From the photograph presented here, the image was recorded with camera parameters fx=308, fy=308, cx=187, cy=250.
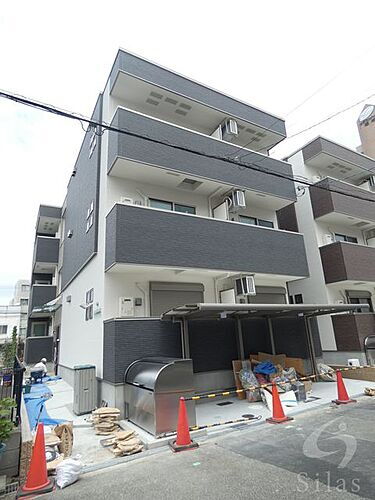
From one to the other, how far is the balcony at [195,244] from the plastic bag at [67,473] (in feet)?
14.0

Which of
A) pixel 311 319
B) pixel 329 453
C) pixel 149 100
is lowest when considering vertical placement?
pixel 329 453

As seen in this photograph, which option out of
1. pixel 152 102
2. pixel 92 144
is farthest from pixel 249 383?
pixel 92 144

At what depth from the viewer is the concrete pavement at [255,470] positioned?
3539 mm

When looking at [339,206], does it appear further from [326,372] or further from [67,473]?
[67,473]

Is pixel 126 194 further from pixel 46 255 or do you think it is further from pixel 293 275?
pixel 46 255

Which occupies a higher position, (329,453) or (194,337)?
(194,337)

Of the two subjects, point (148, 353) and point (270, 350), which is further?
point (270, 350)

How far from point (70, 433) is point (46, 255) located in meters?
17.0

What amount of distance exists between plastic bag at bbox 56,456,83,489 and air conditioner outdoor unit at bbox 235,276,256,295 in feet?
20.7

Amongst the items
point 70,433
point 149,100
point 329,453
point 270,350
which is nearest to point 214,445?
point 329,453

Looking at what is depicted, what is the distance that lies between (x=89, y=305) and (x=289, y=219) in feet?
32.0

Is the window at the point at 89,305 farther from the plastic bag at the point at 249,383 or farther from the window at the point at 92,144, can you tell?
the window at the point at 92,144

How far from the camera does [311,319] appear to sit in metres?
11.0

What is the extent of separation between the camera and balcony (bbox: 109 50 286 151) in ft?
32.2
